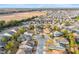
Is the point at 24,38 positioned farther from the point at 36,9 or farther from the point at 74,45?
the point at 74,45

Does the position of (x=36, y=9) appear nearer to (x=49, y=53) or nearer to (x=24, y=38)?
(x=24, y=38)

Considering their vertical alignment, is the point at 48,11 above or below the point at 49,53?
above

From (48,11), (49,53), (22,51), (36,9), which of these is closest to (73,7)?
(48,11)
